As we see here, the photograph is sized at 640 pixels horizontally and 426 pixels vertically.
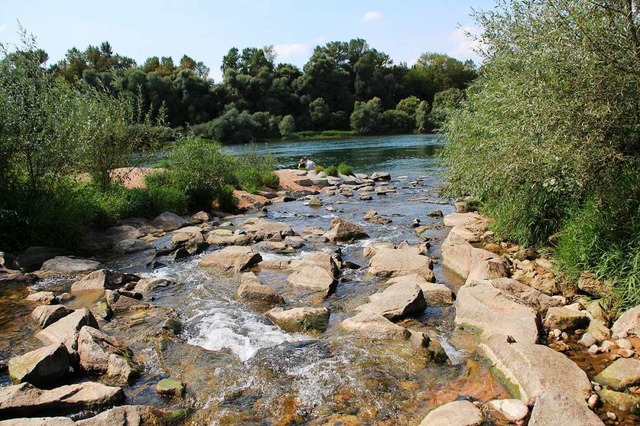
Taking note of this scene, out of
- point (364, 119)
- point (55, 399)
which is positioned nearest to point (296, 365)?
point (55, 399)

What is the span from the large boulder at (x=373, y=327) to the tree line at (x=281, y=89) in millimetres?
71447

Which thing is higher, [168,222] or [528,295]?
[168,222]

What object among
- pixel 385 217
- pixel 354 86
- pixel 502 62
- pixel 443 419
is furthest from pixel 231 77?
pixel 443 419

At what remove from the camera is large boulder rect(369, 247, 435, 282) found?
12195 mm

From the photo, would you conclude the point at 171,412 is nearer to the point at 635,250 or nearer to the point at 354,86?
the point at 635,250

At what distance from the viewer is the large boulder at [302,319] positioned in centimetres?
927

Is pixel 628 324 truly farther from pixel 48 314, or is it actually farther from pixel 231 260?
pixel 48 314

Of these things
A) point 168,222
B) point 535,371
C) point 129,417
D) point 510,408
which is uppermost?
point 129,417

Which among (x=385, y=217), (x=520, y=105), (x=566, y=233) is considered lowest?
(x=385, y=217)

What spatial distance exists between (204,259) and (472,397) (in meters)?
9.53

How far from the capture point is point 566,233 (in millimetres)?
10938

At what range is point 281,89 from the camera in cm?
10894

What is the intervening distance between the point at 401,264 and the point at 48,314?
8.15m

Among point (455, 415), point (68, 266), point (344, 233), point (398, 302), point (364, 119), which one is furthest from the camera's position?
point (364, 119)
